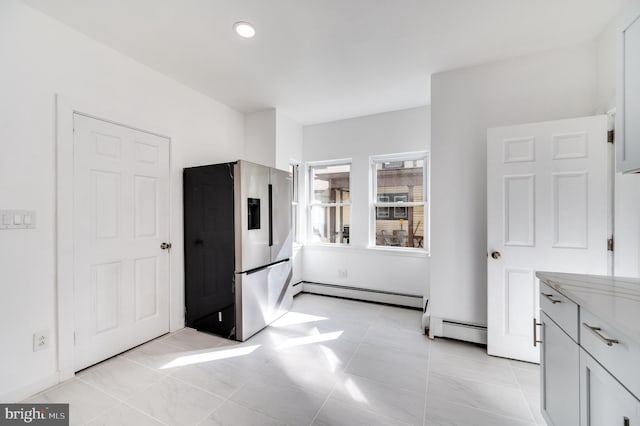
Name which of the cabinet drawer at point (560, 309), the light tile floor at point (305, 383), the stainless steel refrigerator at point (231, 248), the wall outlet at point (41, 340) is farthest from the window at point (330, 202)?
the wall outlet at point (41, 340)

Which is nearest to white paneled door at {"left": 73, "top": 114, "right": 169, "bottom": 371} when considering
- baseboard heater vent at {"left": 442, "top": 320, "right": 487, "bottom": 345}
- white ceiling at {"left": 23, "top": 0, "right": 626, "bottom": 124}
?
white ceiling at {"left": 23, "top": 0, "right": 626, "bottom": 124}

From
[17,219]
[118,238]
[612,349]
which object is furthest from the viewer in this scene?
[118,238]

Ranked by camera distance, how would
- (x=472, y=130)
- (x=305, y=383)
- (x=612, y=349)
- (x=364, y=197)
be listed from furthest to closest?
(x=364, y=197) → (x=472, y=130) → (x=305, y=383) → (x=612, y=349)

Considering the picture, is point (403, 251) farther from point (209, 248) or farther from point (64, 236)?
point (64, 236)

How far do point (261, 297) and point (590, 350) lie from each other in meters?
2.60

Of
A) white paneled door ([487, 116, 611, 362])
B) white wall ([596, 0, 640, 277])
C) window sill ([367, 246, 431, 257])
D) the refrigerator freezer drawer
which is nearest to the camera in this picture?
white wall ([596, 0, 640, 277])

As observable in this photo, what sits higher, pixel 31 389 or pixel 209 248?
pixel 209 248

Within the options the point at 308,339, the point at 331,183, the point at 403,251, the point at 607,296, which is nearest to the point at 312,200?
the point at 331,183

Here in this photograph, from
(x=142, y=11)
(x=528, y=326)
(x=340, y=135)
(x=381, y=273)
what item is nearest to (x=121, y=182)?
(x=142, y=11)

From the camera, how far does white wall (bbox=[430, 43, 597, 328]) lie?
235cm

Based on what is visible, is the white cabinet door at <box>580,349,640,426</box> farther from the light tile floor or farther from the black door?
the black door

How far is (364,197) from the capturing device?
13.0ft

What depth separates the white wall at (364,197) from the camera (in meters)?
3.66

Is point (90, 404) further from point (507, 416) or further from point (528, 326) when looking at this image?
point (528, 326)
